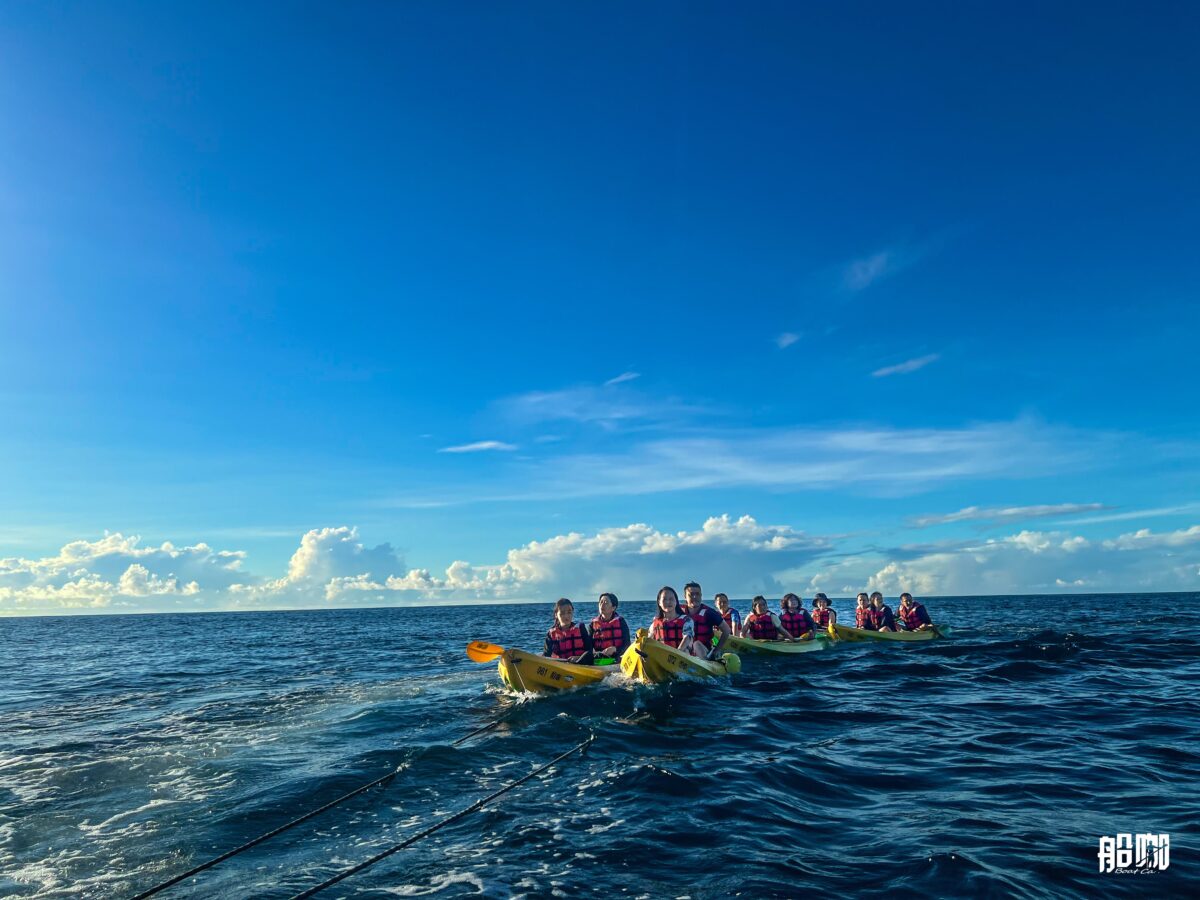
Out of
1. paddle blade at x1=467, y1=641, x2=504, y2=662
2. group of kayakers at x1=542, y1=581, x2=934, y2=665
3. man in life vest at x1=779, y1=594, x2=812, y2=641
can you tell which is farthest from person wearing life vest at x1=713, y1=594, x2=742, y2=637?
paddle blade at x1=467, y1=641, x2=504, y2=662

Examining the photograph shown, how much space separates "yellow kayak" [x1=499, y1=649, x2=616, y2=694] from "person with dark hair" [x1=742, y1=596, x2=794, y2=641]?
10.5 meters

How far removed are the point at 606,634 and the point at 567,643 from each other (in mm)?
1315

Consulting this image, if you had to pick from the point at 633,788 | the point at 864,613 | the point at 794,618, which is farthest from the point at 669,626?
the point at 864,613

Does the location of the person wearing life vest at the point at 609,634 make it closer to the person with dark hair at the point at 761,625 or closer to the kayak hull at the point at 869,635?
the person with dark hair at the point at 761,625

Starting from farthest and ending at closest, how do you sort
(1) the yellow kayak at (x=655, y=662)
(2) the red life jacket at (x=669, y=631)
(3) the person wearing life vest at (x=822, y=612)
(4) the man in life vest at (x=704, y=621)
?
(3) the person wearing life vest at (x=822, y=612) → (4) the man in life vest at (x=704, y=621) → (2) the red life jacket at (x=669, y=631) → (1) the yellow kayak at (x=655, y=662)

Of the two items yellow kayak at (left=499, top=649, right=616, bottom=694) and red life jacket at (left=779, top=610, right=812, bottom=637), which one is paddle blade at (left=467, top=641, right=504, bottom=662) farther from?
red life jacket at (left=779, top=610, right=812, bottom=637)

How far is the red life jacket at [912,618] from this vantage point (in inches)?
1264


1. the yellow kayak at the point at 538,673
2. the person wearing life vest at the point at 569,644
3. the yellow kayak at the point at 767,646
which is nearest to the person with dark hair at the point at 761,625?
the yellow kayak at the point at 767,646

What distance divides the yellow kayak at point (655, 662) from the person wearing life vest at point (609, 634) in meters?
1.42

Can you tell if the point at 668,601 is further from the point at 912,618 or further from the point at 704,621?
the point at 912,618

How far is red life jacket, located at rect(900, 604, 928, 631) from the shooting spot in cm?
3209

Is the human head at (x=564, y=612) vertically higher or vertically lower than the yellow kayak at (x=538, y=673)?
higher

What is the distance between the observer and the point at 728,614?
25.0 m

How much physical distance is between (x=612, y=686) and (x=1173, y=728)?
439 inches
